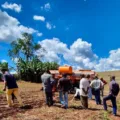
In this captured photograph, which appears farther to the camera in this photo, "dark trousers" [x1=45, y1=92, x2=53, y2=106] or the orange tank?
the orange tank

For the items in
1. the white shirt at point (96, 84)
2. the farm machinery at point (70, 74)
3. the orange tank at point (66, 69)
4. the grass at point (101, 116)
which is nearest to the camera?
the grass at point (101, 116)

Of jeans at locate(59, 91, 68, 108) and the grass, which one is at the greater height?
jeans at locate(59, 91, 68, 108)

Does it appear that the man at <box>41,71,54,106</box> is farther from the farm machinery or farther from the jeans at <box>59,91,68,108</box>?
the farm machinery

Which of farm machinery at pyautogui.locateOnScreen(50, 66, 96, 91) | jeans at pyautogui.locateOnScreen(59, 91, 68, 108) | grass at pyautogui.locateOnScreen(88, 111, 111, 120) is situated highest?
farm machinery at pyautogui.locateOnScreen(50, 66, 96, 91)

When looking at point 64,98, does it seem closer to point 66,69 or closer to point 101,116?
point 101,116

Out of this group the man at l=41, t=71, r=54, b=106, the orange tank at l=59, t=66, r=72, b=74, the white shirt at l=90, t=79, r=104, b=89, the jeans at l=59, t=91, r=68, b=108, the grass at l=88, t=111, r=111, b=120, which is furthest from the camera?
the orange tank at l=59, t=66, r=72, b=74

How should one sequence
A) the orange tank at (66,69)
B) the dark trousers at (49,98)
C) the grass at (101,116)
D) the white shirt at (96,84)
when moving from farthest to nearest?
the orange tank at (66,69) < the white shirt at (96,84) < the dark trousers at (49,98) < the grass at (101,116)

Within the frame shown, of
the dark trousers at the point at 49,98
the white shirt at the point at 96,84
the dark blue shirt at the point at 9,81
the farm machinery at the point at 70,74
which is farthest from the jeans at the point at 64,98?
the farm machinery at the point at 70,74

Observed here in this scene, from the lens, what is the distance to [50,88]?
1744 cm

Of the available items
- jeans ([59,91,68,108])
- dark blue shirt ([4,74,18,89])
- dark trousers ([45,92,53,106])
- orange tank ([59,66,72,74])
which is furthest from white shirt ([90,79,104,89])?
orange tank ([59,66,72,74])

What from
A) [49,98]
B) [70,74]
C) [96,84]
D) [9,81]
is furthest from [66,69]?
[9,81]

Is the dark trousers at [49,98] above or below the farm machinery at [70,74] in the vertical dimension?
below

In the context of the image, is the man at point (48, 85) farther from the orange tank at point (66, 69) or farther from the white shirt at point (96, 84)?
the orange tank at point (66, 69)

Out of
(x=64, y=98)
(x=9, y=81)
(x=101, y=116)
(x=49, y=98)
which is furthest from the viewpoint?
(x=49, y=98)
